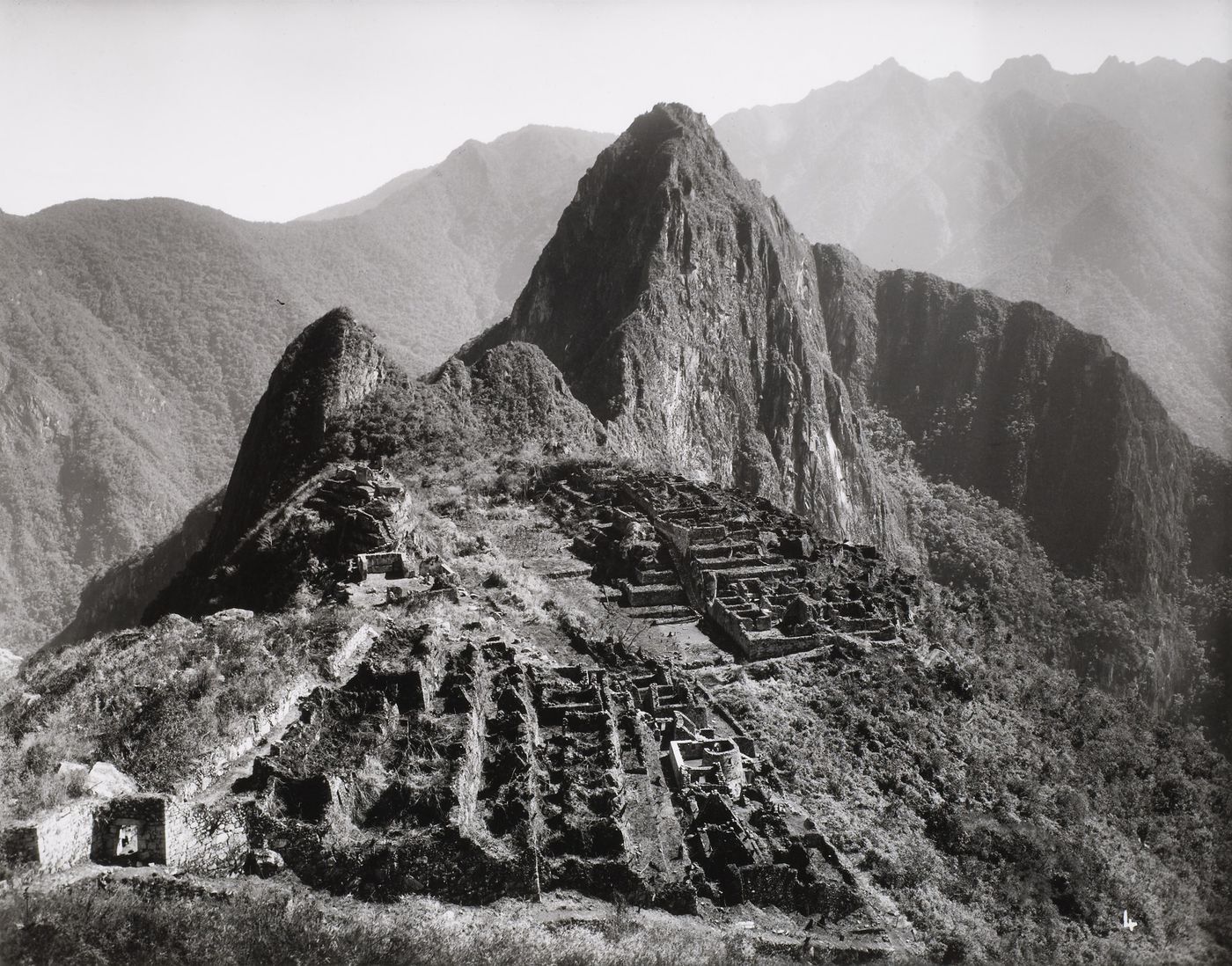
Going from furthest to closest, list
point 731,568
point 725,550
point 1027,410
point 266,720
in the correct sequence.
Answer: point 1027,410, point 725,550, point 731,568, point 266,720

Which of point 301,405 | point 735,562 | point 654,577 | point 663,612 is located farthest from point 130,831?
point 301,405

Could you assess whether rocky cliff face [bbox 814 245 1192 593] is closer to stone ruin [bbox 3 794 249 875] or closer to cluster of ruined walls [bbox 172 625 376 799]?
cluster of ruined walls [bbox 172 625 376 799]

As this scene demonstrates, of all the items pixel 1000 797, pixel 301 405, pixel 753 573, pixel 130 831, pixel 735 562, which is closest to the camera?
pixel 130 831

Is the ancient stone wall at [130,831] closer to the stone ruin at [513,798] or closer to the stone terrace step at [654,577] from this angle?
the stone ruin at [513,798]

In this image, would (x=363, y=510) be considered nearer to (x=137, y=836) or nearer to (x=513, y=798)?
(x=513, y=798)

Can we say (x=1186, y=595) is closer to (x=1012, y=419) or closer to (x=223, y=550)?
(x=1012, y=419)

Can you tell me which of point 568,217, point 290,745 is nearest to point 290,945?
point 290,745
